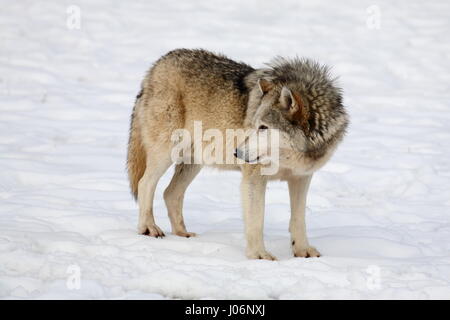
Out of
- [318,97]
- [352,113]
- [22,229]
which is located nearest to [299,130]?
[318,97]

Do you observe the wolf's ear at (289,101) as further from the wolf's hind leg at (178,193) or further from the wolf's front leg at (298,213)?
the wolf's hind leg at (178,193)

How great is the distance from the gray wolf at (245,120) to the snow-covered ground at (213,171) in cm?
35

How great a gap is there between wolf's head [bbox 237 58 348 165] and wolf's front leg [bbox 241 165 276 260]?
28 cm

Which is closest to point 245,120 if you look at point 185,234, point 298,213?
point 298,213

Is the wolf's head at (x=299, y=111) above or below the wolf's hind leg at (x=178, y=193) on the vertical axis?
above

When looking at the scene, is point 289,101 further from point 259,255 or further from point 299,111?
point 259,255

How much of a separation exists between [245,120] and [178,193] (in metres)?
1.21

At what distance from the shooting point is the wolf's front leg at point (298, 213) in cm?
561

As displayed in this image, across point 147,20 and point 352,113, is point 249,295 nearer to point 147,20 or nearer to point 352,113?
point 352,113

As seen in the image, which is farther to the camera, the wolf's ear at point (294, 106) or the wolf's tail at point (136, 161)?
the wolf's tail at point (136, 161)

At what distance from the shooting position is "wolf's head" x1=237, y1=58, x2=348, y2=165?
525 cm

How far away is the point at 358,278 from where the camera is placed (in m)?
4.63

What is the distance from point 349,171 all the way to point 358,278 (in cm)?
399

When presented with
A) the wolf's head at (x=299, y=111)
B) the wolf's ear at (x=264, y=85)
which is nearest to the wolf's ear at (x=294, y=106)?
the wolf's head at (x=299, y=111)
